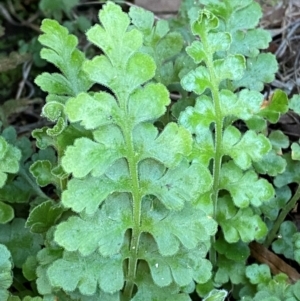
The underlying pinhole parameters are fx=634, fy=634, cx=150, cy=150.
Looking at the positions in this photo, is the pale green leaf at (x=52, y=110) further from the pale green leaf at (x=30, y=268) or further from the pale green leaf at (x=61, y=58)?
the pale green leaf at (x=30, y=268)

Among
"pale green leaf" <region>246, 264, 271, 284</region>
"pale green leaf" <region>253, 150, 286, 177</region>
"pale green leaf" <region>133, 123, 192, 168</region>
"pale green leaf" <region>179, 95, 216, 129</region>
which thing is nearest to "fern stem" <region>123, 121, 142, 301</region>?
"pale green leaf" <region>133, 123, 192, 168</region>

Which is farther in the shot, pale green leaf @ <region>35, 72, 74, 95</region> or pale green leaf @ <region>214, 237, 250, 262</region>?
pale green leaf @ <region>214, 237, 250, 262</region>

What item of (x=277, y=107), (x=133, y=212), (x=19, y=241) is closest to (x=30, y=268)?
(x=19, y=241)

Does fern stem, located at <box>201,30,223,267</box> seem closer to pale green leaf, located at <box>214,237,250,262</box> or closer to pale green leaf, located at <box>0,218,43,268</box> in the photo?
pale green leaf, located at <box>214,237,250,262</box>

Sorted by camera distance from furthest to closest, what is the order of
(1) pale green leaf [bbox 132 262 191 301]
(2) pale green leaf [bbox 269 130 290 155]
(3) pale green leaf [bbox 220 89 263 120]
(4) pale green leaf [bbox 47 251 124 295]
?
(2) pale green leaf [bbox 269 130 290 155]
(3) pale green leaf [bbox 220 89 263 120]
(1) pale green leaf [bbox 132 262 191 301]
(4) pale green leaf [bbox 47 251 124 295]

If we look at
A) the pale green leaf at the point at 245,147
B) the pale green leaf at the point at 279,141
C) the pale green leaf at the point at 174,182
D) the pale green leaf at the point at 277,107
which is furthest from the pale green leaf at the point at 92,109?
the pale green leaf at the point at 279,141
